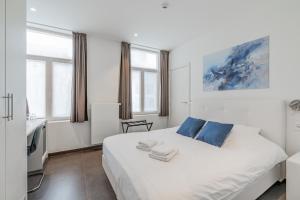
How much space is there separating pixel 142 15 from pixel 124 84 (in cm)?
177

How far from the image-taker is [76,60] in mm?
3459

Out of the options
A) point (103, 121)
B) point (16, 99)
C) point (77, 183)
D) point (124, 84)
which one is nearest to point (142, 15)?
point (124, 84)

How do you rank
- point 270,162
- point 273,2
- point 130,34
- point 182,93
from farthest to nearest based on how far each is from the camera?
1. point 182,93
2. point 130,34
3. point 273,2
4. point 270,162

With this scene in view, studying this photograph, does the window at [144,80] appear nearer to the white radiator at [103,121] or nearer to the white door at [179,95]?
the white door at [179,95]

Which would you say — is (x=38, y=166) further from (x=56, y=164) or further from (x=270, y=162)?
(x=270, y=162)

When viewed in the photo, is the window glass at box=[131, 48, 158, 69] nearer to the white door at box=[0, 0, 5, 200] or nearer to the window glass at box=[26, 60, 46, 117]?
the window glass at box=[26, 60, 46, 117]

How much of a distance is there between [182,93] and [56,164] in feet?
10.9

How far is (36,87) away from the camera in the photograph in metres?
3.25

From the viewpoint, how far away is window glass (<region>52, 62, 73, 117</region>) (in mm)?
3434

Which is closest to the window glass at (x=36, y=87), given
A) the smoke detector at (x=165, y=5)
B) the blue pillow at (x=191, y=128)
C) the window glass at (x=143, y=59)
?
the window glass at (x=143, y=59)

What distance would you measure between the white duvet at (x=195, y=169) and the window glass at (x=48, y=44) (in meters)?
2.55

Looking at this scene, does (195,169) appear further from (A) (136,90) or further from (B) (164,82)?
(B) (164,82)

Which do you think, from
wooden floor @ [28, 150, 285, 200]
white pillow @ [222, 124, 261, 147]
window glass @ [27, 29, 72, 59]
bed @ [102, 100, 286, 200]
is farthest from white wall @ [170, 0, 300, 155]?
window glass @ [27, 29, 72, 59]

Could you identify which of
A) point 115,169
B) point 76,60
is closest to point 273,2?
point 115,169
